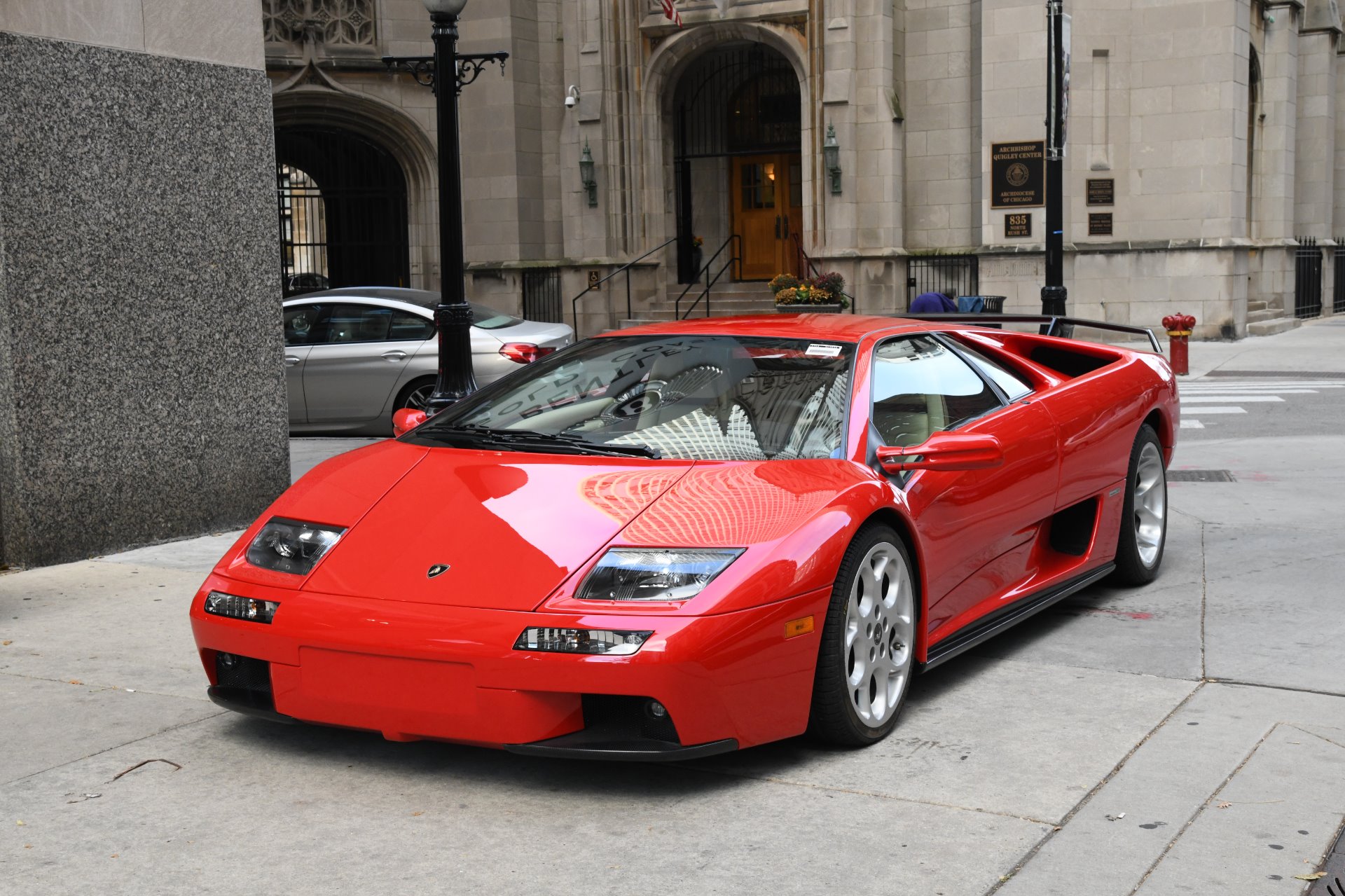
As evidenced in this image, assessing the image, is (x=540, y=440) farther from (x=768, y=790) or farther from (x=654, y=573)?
(x=768, y=790)

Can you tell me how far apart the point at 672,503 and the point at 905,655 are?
98cm

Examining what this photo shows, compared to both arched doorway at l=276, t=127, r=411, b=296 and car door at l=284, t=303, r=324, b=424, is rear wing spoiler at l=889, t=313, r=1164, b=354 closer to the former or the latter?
car door at l=284, t=303, r=324, b=424

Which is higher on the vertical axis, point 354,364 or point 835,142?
point 835,142

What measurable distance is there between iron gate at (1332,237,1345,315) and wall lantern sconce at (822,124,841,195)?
47.9 ft

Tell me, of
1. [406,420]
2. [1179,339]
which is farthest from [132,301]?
[1179,339]

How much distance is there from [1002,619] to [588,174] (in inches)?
872

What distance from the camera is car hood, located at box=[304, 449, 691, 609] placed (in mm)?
4117

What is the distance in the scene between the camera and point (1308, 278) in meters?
31.1

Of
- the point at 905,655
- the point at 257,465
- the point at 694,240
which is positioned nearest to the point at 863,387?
the point at 905,655

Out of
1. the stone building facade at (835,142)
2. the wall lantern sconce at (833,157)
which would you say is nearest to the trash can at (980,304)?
the stone building facade at (835,142)

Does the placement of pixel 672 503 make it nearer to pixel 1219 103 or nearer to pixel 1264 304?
pixel 1219 103

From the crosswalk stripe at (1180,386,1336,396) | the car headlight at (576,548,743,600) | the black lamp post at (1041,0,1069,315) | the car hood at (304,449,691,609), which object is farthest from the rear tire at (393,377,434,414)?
the car headlight at (576,548,743,600)

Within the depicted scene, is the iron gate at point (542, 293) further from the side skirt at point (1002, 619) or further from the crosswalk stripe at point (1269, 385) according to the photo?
the side skirt at point (1002, 619)

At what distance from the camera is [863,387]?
5.06 meters
